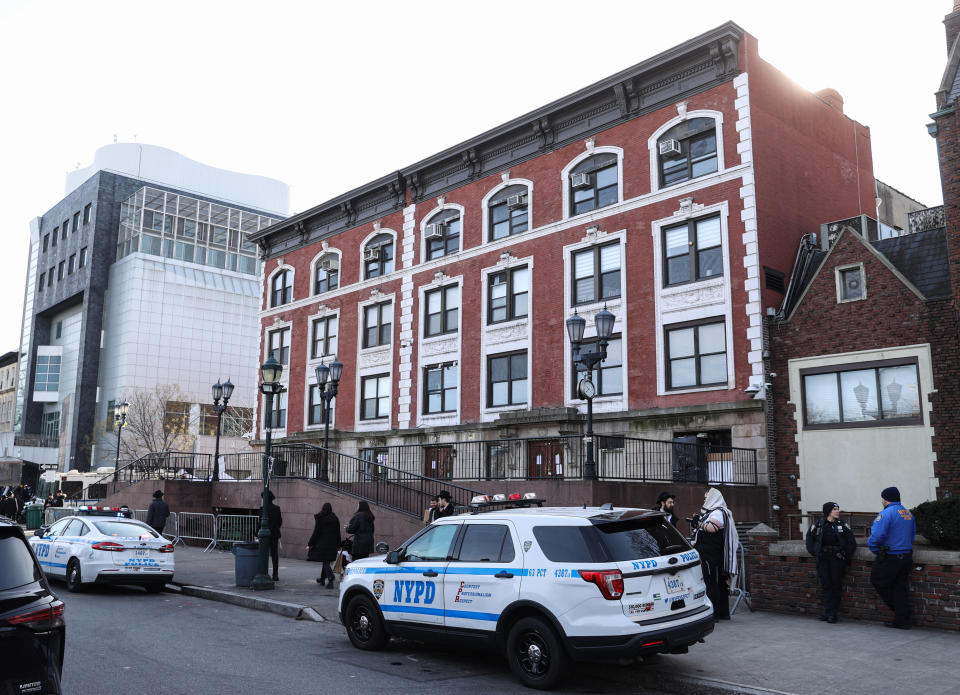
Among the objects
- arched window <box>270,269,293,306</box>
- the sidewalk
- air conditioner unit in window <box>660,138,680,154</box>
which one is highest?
air conditioner unit in window <box>660,138,680,154</box>

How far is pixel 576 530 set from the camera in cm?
841

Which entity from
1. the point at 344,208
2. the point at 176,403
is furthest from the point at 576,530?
the point at 176,403

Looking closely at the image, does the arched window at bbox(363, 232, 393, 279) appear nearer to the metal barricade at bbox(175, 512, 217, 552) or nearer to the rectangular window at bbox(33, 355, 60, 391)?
the metal barricade at bbox(175, 512, 217, 552)

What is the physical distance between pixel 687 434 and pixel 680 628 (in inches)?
614

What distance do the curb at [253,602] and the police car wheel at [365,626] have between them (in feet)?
7.98

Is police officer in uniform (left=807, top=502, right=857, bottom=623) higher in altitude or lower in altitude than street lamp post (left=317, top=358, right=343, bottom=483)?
lower

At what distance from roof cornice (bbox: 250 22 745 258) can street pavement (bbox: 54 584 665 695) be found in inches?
763

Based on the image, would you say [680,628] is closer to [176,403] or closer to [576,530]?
[576,530]

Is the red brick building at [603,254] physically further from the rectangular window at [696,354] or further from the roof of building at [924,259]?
the roof of building at [924,259]

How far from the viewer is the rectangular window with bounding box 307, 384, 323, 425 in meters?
36.1

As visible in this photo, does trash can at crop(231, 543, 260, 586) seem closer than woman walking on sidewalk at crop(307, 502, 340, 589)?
Yes

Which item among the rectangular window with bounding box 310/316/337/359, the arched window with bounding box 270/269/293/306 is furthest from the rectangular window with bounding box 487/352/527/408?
the arched window with bounding box 270/269/293/306

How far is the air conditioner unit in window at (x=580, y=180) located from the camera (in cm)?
2669

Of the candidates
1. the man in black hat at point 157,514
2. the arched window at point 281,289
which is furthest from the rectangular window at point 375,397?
the man in black hat at point 157,514
